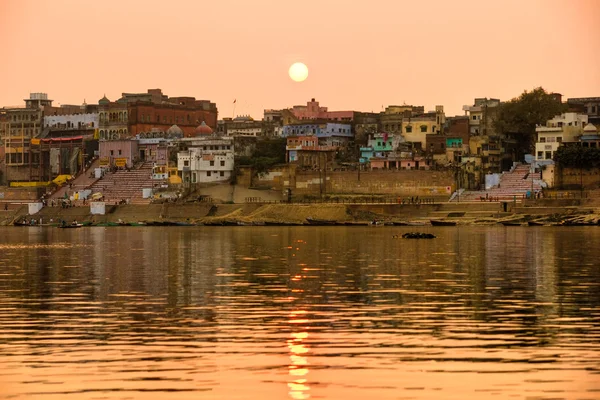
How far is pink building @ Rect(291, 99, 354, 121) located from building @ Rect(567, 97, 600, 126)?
2326 cm

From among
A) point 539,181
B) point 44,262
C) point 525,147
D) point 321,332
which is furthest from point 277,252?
point 525,147

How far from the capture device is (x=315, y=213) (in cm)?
10712

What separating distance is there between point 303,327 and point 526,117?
317 ft

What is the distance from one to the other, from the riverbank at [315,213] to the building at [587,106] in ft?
99.7

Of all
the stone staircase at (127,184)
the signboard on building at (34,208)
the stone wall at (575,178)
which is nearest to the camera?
the stone wall at (575,178)

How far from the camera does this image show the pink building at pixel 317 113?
134625mm

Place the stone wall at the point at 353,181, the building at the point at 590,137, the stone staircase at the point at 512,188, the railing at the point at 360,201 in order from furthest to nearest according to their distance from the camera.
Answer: the stone wall at the point at 353,181, the building at the point at 590,137, the railing at the point at 360,201, the stone staircase at the point at 512,188

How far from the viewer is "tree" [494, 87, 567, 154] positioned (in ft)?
398

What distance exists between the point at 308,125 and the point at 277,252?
6806cm

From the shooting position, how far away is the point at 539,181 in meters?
107

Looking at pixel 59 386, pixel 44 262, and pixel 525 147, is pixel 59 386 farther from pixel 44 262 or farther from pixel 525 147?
pixel 525 147

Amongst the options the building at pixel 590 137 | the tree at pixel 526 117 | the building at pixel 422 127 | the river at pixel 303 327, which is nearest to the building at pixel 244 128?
the building at pixel 422 127

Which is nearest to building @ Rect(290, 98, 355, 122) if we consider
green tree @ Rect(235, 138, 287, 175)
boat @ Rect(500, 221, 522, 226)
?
green tree @ Rect(235, 138, 287, 175)

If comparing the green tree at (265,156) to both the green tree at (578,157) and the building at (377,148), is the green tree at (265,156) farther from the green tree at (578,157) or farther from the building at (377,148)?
the green tree at (578,157)
